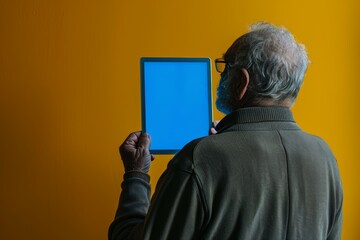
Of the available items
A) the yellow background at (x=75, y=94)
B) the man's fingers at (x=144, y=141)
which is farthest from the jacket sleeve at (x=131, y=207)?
the yellow background at (x=75, y=94)

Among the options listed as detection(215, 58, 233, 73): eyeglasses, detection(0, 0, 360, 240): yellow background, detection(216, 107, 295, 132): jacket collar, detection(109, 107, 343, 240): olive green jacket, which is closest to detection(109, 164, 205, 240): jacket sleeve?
detection(109, 107, 343, 240): olive green jacket

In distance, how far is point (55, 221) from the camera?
1709mm

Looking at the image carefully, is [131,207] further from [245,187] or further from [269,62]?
[269,62]

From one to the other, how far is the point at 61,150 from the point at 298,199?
0.92 m

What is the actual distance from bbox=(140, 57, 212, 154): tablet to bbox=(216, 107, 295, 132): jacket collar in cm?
39

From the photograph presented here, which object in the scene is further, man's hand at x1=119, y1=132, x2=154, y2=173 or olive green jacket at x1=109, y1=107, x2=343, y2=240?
man's hand at x1=119, y1=132, x2=154, y2=173

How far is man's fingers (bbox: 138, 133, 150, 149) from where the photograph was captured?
1364mm

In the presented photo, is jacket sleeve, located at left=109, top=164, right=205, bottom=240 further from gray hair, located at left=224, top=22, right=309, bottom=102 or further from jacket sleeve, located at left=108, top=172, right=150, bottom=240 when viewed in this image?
gray hair, located at left=224, top=22, right=309, bottom=102

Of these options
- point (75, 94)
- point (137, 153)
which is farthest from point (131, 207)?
point (75, 94)

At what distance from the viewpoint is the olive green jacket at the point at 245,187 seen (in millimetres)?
1028

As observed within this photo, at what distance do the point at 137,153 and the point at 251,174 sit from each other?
0.37 meters

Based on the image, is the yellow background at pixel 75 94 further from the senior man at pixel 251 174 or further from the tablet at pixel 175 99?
the senior man at pixel 251 174

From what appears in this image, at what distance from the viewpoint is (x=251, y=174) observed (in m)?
1.05

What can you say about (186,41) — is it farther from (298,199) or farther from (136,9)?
(298,199)
